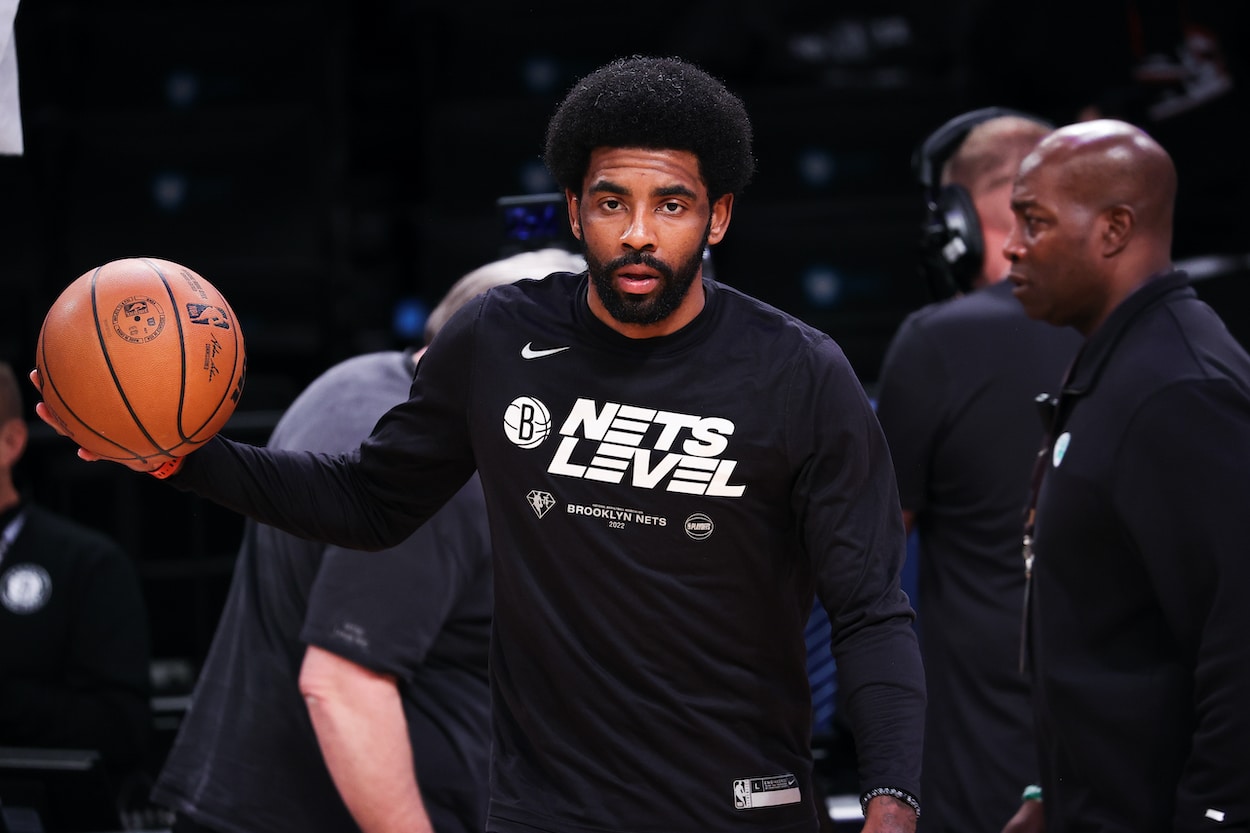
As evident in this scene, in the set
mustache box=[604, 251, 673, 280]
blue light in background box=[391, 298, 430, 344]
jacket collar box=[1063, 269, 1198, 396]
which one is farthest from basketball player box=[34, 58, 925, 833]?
blue light in background box=[391, 298, 430, 344]

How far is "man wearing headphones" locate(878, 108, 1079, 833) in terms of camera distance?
339 cm

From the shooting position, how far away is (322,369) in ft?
21.2

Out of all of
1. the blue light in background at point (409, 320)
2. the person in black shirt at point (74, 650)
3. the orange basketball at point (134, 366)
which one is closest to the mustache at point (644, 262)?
the orange basketball at point (134, 366)

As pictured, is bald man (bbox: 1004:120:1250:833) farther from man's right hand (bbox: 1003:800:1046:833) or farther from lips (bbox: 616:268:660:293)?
lips (bbox: 616:268:660:293)

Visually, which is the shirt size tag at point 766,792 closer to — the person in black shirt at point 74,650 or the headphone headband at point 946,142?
the headphone headband at point 946,142

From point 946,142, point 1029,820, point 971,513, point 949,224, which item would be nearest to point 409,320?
point 946,142

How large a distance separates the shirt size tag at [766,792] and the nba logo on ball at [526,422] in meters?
0.61

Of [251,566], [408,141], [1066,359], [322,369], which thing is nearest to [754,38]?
[408,141]

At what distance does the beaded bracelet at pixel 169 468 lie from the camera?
2.57 m

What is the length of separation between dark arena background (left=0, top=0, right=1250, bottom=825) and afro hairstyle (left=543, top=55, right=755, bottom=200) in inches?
137

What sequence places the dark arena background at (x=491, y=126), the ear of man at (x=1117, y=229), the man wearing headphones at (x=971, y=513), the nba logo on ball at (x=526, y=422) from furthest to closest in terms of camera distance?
the dark arena background at (x=491, y=126) → the man wearing headphones at (x=971, y=513) → the ear of man at (x=1117, y=229) → the nba logo on ball at (x=526, y=422)

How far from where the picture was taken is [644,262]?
2461 mm

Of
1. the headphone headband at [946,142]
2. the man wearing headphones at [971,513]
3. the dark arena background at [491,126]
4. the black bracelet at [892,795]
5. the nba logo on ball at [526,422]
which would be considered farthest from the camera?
the dark arena background at [491,126]

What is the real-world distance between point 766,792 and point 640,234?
34.0 inches
